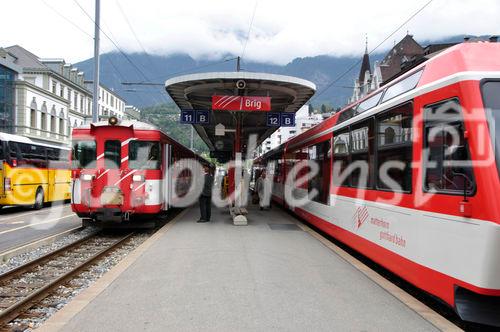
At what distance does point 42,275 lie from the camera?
7941 millimetres

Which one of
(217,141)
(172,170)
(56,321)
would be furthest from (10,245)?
(217,141)

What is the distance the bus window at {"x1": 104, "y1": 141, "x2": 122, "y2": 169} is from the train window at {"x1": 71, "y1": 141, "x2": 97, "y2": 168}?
30cm

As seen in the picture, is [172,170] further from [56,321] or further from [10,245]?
[56,321]

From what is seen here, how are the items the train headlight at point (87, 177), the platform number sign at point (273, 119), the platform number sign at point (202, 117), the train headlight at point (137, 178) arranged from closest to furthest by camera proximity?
the train headlight at point (87, 177) → the train headlight at point (137, 178) → the platform number sign at point (202, 117) → the platform number sign at point (273, 119)

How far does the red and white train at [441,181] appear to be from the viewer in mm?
4480

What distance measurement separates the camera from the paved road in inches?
455

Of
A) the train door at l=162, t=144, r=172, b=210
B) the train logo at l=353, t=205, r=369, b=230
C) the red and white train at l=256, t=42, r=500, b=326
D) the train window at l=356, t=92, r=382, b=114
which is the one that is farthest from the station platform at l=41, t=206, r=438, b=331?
the train door at l=162, t=144, r=172, b=210

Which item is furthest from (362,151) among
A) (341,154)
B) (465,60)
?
(465,60)

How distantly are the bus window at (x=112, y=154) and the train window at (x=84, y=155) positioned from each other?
0.30 m

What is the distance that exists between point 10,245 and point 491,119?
10.1 m

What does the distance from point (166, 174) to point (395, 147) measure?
26.8 feet

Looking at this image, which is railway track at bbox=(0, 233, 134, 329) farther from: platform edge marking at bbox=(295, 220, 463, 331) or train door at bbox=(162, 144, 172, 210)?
platform edge marking at bbox=(295, 220, 463, 331)

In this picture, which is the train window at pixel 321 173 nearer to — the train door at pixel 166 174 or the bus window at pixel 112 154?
the train door at pixel 166 174

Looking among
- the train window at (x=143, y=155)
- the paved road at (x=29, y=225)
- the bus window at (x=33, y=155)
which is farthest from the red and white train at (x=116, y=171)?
the bus window at (x=33, y=155)
